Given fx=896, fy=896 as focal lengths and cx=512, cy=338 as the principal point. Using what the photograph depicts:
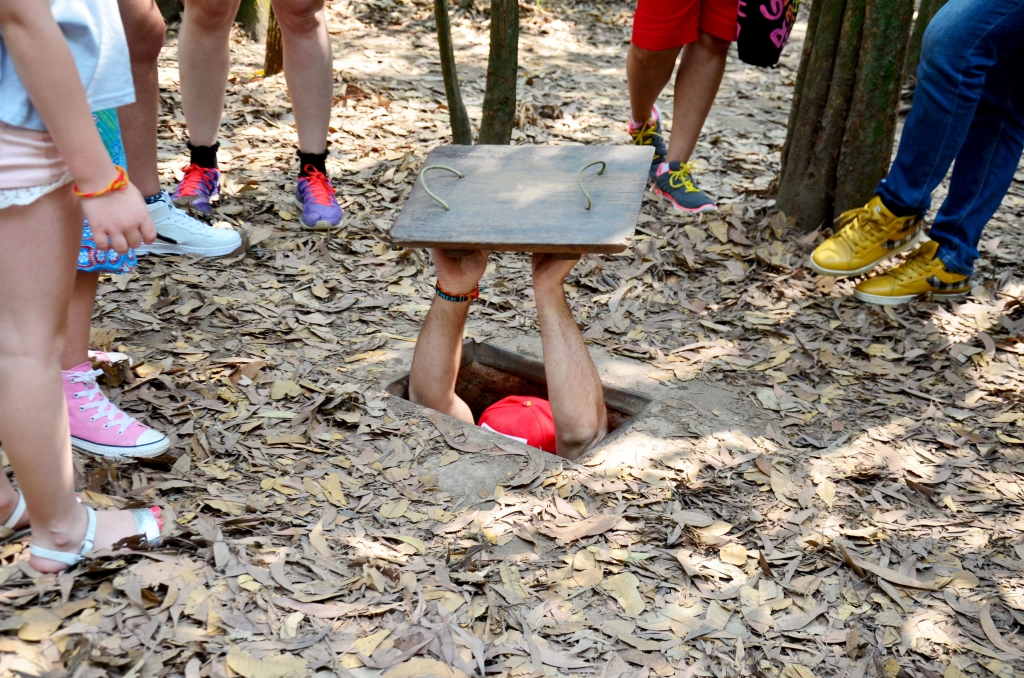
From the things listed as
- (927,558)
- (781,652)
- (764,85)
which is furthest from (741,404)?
(764,85)

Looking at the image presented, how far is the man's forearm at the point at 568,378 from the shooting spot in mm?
2859

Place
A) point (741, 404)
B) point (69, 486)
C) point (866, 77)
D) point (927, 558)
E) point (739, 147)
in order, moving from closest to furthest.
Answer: point (69, 486), point (927, 558), point (741, 404), point (866, 77), point (739, 147)

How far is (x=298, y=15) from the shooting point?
3.68 m

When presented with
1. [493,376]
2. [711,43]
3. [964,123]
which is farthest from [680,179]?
[493,376]

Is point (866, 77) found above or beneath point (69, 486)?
above

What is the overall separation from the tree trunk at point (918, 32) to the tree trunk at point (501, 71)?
2.53m

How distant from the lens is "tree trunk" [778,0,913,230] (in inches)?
147

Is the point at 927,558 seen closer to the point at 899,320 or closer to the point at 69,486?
the point at 899,320

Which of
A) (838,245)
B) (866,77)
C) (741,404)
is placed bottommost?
(741,404)

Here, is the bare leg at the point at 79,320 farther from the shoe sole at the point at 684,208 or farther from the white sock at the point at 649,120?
the white sock at the point at 649,120

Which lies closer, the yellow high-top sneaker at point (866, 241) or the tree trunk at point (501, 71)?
the yellow high-top sneaker at point (866, 241)

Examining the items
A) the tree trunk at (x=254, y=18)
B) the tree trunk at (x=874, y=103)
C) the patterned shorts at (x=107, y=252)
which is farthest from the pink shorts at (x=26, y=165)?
the tree trunk at (x=254, y=18)

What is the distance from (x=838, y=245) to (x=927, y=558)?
1.70 m

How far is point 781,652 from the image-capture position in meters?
2.10
